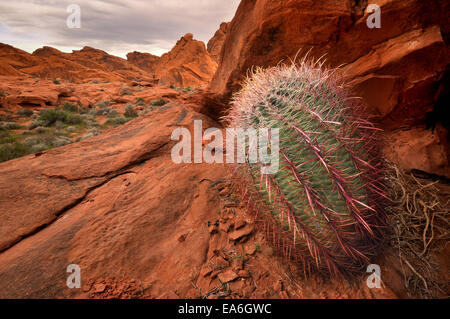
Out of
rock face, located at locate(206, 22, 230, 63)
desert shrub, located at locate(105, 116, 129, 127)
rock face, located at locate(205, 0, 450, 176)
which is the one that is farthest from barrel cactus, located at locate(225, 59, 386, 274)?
rock face, located at locate(206, 22, 230, 63)

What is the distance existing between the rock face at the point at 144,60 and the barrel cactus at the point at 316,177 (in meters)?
72.1

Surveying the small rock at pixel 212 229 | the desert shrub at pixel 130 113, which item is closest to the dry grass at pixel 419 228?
the small rock at pixel 212 229

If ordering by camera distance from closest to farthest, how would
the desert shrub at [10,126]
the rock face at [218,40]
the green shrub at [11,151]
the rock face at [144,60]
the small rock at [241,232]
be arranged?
the small rock at [241,232]
the green shrub at [11,151]
the desert shrub at [10,126]
the rock face at [218,40]
the rock face at [144,60]

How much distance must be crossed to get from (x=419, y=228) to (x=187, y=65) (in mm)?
36780

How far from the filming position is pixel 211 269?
5.21ft

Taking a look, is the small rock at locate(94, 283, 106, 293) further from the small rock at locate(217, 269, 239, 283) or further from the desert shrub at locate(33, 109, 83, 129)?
the desert shrub at locate(33, 109, 83, 129)

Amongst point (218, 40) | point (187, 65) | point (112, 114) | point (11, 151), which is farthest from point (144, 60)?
Answer: point (11, 151)

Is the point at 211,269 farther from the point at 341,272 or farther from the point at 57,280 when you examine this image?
the point at 57,280

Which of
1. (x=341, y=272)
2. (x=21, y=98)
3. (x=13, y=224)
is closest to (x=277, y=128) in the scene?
(x=341, y=272)

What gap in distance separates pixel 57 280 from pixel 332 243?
200cm

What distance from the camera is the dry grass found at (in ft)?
4.59

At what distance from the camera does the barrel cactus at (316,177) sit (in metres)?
1.27

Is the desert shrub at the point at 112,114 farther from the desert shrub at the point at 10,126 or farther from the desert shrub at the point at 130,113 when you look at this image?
the desert shrub at the point at 10,126

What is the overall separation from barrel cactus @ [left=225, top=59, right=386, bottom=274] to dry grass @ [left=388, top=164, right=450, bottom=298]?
0.21 metres
